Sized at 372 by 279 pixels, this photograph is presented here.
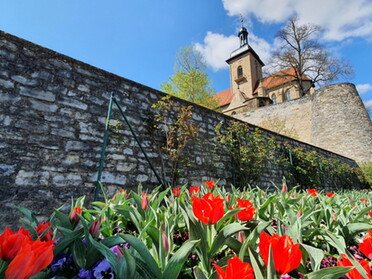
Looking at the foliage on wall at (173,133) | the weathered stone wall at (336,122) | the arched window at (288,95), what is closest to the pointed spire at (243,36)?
the arched window at (288,95)

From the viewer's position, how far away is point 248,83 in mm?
31281

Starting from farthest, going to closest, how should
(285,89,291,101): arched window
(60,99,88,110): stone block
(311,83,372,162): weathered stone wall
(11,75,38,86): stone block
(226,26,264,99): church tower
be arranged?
(226,26,264,99): church tower, (285,89,291,101): arched window, (311,83,372,162): weathered stone wall, (60,99,88,110): stone block, (11,75,38,86): stone block

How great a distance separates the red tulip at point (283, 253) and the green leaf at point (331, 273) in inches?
1.8

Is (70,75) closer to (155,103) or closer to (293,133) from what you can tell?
(155,103)

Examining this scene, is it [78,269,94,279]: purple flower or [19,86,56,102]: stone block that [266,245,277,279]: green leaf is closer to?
[78,269,94,279]: purple flower

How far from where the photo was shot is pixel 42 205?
2709 mm

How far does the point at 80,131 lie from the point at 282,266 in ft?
10.6

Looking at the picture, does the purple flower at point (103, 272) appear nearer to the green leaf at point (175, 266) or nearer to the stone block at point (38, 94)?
the green leaf at point (175, 266)

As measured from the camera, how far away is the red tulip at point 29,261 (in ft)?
1.36

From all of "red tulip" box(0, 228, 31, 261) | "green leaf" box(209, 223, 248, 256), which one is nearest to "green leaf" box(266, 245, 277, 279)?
"green leaf" box(209, 223, 248, 256)

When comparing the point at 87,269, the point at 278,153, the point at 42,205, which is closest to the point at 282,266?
the point at 87,269

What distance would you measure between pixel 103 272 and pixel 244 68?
113ft

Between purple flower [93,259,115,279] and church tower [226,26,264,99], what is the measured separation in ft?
103

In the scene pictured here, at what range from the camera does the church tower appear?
31.2m
